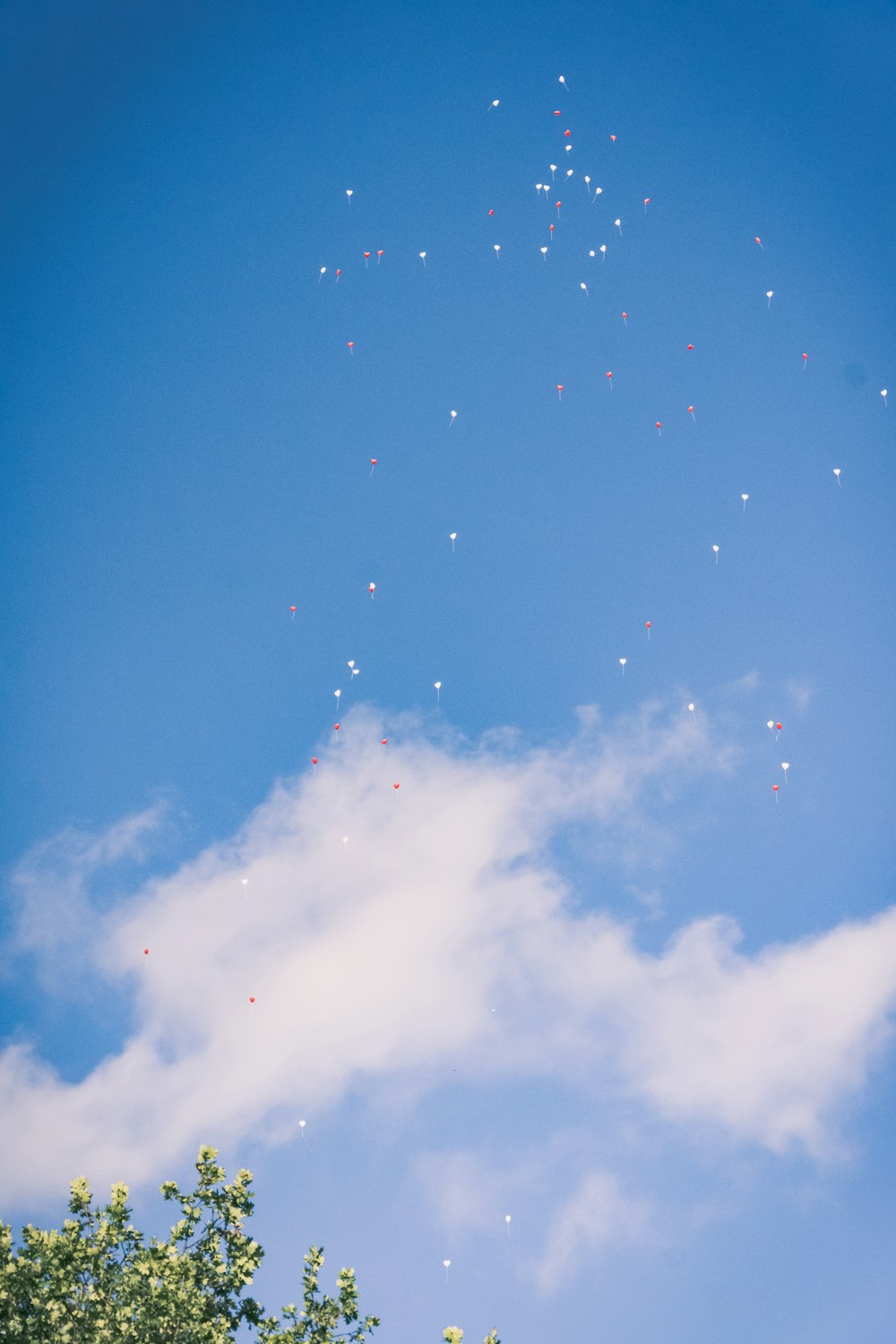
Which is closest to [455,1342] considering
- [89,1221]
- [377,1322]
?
[377,1322]

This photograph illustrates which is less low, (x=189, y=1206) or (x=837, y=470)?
(x=837, y=470)

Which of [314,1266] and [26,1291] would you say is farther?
[314,1266]

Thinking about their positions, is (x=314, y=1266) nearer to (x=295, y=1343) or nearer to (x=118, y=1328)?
(x=295, y=1343)

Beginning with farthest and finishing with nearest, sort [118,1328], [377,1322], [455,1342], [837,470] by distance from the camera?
[837,470] → [377,1322] → [118,1328] → [455,1342]

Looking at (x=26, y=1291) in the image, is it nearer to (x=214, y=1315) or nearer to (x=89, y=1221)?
(x=89, y=1221)

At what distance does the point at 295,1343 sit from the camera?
26562 mm

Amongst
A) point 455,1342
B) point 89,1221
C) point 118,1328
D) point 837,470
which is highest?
point 837,470

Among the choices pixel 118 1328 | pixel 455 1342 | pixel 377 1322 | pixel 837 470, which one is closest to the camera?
pixel 455 1342

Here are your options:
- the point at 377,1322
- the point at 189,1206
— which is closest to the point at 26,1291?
the point at 189,1206

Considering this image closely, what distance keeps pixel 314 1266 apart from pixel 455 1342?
17.3ft

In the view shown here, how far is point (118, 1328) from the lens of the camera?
25.6 metres

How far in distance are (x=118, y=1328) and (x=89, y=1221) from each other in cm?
283

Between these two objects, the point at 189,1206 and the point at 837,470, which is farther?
the point at 837,470

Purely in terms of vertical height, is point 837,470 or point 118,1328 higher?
point 837,470
